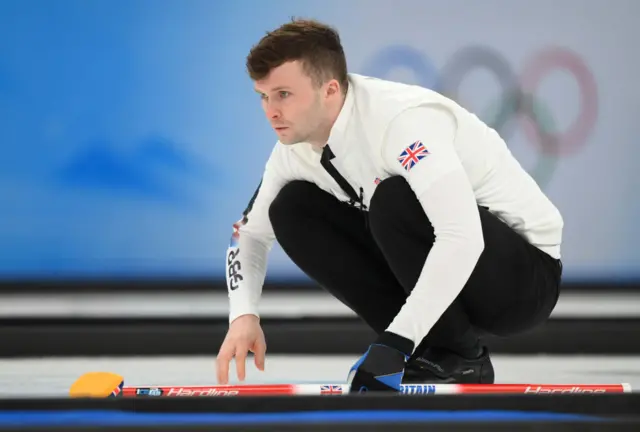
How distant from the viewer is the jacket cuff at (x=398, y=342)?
Result: 149 cm

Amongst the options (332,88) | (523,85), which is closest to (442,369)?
(332,88)

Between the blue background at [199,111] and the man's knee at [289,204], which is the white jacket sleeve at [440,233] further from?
the blue background at [199,111]

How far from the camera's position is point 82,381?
1.61m

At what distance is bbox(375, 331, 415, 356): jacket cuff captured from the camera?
1.49 meters

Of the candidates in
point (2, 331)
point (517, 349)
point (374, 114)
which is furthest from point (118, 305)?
point (374, 114)

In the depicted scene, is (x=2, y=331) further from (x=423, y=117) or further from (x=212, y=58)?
(x=423, y=117)

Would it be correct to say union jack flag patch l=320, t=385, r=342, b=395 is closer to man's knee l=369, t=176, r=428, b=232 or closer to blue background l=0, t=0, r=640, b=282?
man's knee l=369, t=176, r=428, b=232

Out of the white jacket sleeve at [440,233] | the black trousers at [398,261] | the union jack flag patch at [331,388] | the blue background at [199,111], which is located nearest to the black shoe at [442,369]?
the black trousers at [398,261]

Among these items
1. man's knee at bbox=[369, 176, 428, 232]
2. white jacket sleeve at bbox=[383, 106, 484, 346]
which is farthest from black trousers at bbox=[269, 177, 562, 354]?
white jacket sleeve at bbox=[383, 106, 484, 346]

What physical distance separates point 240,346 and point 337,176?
37 centimetres

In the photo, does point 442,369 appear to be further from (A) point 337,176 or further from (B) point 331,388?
(A) point 337,176

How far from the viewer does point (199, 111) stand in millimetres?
3102

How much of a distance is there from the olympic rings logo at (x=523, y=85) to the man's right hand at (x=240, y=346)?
148cm

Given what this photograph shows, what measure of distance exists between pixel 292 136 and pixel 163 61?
5.03 feet
